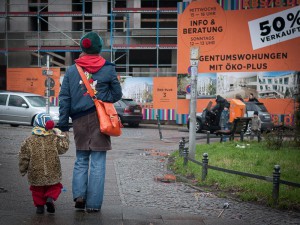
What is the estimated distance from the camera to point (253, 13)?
2283 centimetres

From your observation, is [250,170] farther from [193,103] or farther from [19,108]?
[19,108]

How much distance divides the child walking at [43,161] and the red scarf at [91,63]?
70cm

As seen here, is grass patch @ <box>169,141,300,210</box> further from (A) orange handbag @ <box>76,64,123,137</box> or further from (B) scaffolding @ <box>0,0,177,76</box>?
(B) scaffolding @ <box>0,0,177,76</box>

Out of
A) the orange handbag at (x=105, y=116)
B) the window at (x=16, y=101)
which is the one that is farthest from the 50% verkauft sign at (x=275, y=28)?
the orange handbag at (x=105, y=116)

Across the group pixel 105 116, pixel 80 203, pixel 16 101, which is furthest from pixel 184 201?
pixel 16 101

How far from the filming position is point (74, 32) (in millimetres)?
31938

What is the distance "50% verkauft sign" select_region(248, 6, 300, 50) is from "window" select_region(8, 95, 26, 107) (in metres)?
10.4

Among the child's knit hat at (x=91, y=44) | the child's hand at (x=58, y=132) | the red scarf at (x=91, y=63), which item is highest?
the child's knit hat at (x=91, y=44)

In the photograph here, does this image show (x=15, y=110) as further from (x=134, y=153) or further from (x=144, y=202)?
(x=144, y=202)

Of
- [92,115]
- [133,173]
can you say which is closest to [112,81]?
[92,115]

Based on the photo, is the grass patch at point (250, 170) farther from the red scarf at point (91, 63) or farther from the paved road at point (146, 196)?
the red scarf at point (91, 63)

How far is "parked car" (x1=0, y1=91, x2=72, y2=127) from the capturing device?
22078 mm

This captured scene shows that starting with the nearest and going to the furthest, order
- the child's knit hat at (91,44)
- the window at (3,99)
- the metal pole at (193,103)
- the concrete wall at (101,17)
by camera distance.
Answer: the child's knit hat at (91,44)
the metal pole at (193,103)
the window at (3,99)
the concrete wall at (101,17)

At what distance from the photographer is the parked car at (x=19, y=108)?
22.1 metres
